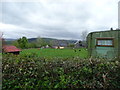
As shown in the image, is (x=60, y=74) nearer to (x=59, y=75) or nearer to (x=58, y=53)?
(x=59, y=75)

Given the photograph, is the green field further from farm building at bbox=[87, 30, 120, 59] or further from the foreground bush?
farm building at bbox=[87, 30, 120, 59]

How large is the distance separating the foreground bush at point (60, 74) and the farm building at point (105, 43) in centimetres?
346

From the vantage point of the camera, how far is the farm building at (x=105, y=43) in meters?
5.86

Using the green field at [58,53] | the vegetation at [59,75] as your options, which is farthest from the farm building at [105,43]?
the vegetation at [59,75]

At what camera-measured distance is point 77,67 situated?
2.16m

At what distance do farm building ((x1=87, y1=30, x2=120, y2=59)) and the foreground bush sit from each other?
11.3ft

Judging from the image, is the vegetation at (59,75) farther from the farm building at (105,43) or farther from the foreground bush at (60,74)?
the farm building at (105,43)

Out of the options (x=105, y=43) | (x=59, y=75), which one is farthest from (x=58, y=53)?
(x=59, y=75)

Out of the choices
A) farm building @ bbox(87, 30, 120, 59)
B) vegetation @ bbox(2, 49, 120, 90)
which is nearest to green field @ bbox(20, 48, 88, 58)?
vegetation @ bbox(2, 49, 120, 90)

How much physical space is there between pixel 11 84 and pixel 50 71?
78cm

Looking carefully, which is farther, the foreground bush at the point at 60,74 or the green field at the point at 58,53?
the green field at the point at 58,53

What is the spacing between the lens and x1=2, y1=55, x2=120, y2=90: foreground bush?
1.84 metres

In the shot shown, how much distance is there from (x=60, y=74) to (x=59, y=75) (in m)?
0.04

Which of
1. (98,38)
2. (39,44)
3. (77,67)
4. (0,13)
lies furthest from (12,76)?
(39,44)
